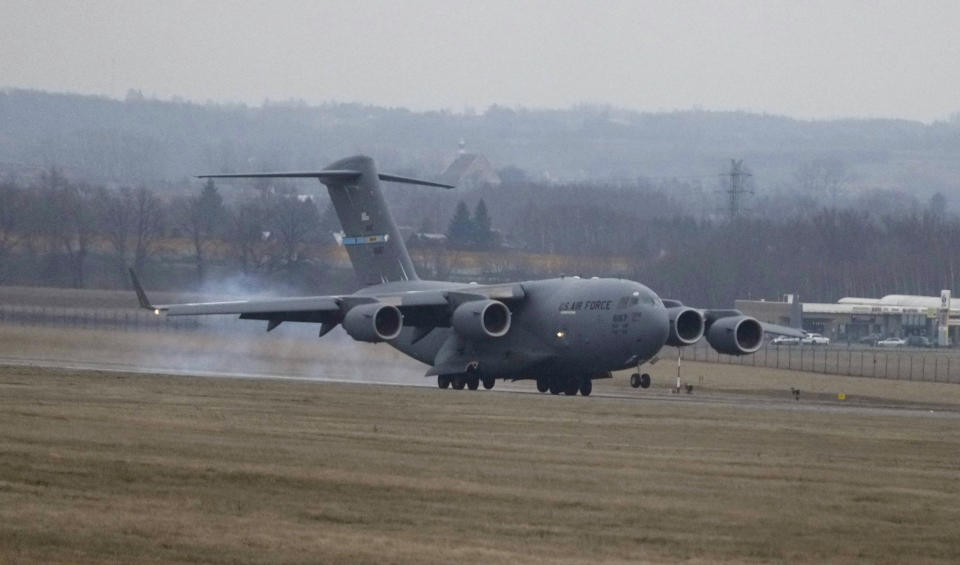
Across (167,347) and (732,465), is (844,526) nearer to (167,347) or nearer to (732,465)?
(732,465)

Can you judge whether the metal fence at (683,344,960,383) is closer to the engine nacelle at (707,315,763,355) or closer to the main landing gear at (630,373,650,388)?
the engine nacelle at (707,315,763,355)

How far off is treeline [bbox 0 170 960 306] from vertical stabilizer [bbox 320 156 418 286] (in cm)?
1073

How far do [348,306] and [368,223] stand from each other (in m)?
5.70

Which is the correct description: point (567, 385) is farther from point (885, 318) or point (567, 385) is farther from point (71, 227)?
point (885, 318)

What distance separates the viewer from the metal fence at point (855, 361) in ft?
183

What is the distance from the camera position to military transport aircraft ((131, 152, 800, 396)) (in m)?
39.2

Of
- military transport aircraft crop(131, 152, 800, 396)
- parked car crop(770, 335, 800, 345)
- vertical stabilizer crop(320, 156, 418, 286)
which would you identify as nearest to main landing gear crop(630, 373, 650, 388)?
military transport aircraft crop(131, 152, 800, 396)

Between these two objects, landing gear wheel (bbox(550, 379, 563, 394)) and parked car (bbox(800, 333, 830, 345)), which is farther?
parked car (bbox(800, 333, 830, 345))

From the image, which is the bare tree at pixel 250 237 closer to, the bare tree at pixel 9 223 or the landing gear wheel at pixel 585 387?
the bare tree at pixel 9 223

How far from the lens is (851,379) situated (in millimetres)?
50812

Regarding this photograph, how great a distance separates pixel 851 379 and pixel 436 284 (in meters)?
14.5

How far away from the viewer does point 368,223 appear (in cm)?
4653

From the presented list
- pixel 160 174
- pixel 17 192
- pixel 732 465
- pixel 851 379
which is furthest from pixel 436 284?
pixel 160 174

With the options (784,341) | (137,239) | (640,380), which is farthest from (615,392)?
(784,341)
